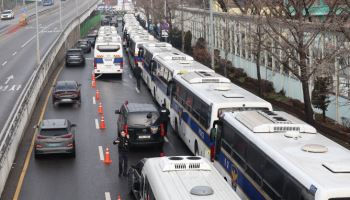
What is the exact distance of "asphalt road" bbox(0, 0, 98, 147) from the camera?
3841 cm

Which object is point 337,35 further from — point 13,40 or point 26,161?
point 13,40

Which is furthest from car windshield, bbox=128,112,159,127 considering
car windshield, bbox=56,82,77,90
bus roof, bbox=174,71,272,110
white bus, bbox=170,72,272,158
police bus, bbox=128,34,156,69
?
police bus, bbox=128,34,156,69

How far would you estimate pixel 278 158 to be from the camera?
41.6 ft

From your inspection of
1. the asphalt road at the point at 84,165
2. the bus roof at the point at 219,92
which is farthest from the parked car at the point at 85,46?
the bus roof at the point at 219,92

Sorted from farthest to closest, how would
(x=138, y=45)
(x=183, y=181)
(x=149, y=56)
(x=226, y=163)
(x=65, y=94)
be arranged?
(x=138, y=45)
(x=149, y=56)
(x=65, y=94)
(x=226, y=163)
(x=183, y=181)

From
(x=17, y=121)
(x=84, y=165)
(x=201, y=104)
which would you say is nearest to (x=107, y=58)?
(x=17, y=121)

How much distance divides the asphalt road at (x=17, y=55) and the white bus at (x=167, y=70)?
341 inches

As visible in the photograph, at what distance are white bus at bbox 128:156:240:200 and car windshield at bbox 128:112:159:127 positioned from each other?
Result: 893cm

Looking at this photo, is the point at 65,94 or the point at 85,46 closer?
the point at 65,94

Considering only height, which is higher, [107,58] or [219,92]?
[219,92]

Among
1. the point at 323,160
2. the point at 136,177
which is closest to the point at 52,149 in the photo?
the point at 136,177

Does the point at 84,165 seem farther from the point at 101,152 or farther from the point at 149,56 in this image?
the point at 149,56

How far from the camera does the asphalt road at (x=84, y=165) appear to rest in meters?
19.1

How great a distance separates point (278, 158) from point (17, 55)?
53208 millimetres
